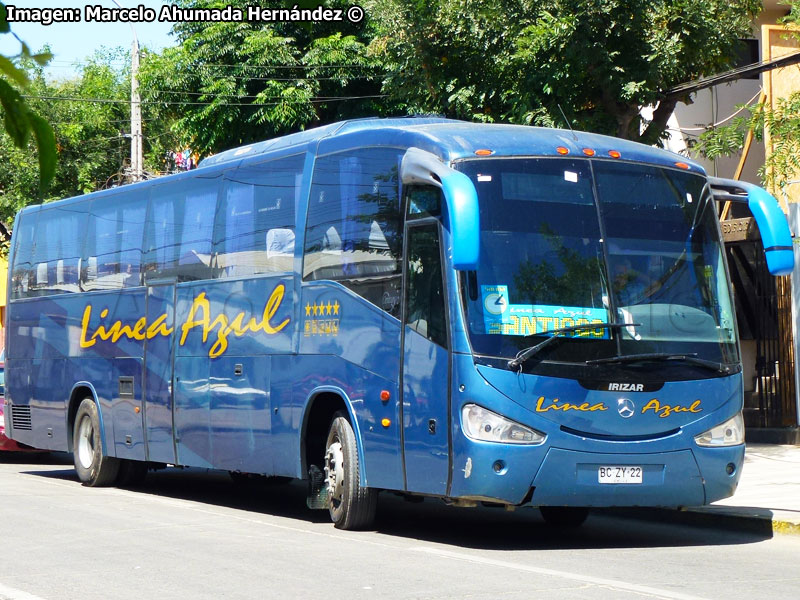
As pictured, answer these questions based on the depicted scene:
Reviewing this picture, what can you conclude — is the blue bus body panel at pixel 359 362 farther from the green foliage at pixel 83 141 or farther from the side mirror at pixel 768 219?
the green foliage at pixel 83 141

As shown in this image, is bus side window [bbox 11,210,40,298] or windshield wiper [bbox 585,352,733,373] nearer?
windshield wiper [bbox 585,352,733,373]

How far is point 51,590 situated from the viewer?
25.0ft

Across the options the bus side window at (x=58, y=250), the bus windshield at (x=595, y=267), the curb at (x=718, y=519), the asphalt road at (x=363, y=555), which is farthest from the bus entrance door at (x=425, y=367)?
the bus side window at (x=58, y=250)

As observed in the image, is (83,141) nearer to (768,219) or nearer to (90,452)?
(90,452)

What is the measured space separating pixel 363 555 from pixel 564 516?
3006mm

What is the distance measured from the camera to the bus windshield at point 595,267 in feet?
30.3

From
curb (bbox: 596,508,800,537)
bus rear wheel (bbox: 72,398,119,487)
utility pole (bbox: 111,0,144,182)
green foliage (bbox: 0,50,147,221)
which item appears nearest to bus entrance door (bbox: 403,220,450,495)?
curb (bbox: 596,508,800,537)

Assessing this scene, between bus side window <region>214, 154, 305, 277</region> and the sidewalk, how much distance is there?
458 cm

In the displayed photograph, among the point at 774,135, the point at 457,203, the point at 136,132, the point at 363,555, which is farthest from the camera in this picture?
the point at 136,132

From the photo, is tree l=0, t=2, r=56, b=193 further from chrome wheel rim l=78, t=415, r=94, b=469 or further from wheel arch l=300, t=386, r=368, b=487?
chrome wheel rim l=78, t=415, r=94, b=469

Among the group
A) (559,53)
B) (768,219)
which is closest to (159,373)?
(559,53)

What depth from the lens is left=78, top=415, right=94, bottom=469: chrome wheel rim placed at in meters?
15.8

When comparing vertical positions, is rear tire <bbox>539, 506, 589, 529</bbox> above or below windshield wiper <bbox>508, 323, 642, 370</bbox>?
below

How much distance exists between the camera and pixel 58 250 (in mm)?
16875
